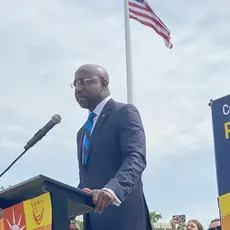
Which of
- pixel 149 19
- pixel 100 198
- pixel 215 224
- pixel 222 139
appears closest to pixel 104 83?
pixel 100 198

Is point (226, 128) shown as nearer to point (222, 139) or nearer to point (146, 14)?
point (222, 139)

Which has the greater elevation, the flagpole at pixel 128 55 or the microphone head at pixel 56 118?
the flagpole at pixel 128 55

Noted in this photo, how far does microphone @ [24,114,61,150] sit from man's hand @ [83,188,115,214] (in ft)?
4.09

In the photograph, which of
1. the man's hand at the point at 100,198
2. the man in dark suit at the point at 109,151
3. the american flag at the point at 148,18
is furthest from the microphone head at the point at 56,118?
the american flag at the point at 148,18

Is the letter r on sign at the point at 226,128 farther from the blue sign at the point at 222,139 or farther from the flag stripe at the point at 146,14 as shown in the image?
the flag stripe at the point at 146,14

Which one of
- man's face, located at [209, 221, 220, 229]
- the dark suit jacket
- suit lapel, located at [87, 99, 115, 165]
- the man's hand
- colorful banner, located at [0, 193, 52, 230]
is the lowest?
colorful banner, located at [0, 193, 52, 230]

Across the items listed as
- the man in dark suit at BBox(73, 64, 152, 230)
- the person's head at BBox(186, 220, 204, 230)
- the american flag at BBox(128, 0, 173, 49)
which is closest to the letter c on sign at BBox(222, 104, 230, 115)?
the man in dark suit at BBox(73, 64, 152, 230)

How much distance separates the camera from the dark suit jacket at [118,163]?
3109mm

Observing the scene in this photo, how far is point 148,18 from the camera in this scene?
32.9 ft

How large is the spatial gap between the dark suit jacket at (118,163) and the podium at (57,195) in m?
0.34

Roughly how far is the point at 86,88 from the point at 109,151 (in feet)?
1.26

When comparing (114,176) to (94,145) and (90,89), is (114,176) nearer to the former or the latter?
(94,145)

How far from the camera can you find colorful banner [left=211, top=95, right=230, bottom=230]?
161 inches

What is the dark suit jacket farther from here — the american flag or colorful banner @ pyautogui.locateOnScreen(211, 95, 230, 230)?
the american flag
